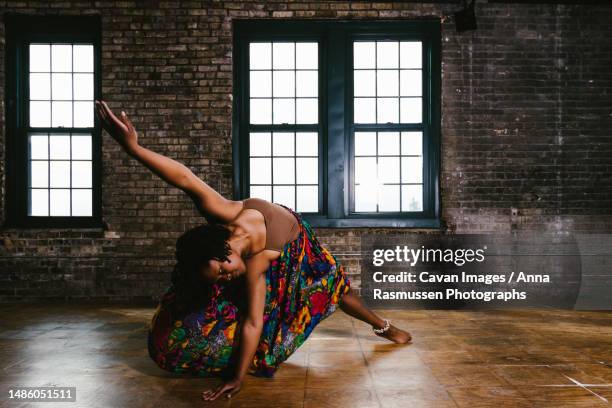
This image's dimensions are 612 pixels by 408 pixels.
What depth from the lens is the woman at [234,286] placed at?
2486 mm

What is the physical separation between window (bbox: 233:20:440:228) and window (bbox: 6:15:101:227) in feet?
5.63

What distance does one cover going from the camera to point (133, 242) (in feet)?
19.3

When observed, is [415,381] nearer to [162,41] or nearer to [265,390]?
[265,390]

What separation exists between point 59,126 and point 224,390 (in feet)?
15.2

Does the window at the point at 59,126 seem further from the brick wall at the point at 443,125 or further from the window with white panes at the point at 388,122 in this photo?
the window with white panes at the point at 388,122

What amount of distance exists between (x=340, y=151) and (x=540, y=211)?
90.4 inches

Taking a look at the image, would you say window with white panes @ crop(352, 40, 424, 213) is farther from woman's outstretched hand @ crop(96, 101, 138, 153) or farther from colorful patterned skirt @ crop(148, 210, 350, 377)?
woman's outstretched hand @ crop(96, 101, 138, 153)

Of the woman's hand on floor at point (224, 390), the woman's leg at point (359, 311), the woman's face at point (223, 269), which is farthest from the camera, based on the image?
the woman's leg at point (359, 311)

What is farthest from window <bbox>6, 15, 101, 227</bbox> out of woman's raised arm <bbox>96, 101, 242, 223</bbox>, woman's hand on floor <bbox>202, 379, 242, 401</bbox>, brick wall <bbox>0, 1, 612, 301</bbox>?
woman's hand on floor <bbox>202, 379, 242, 401</bbox>

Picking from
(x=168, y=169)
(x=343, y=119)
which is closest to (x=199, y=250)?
(x=168, y=169)

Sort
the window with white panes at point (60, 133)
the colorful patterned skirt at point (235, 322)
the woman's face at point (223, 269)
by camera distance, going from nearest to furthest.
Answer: the woman's face at point (223, 269) < the colorful patterned skirt at point (235, 322) < the window with white panes at point (60, 133)

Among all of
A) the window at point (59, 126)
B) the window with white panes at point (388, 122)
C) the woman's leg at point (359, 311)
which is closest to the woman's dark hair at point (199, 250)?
the woman's leg at point (359, 311)

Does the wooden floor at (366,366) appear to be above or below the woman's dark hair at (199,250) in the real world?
below

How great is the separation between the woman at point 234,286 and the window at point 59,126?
3.63 metres
